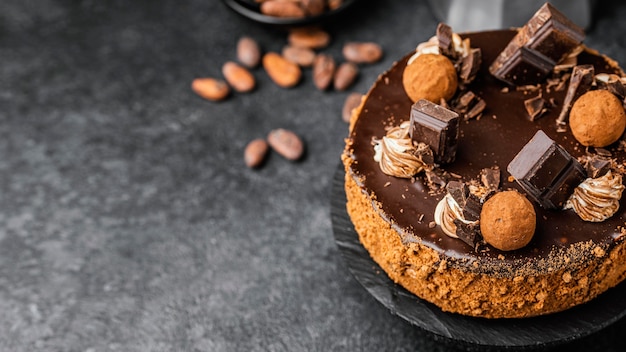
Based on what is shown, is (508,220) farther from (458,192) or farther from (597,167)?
(597,167)

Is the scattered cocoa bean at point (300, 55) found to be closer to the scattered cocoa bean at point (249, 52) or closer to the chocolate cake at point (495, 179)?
the scattered cocoa bean at point (249, 52)

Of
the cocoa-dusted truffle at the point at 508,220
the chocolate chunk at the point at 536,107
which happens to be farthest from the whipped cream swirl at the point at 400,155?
the chocolate chunk at the point at 536,107

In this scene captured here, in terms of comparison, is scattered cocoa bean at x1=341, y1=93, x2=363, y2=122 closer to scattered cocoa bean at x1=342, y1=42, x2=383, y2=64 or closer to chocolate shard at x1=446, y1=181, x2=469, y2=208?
scattered cocoa bean at x1=342, y1=42, x2=383, y2=64

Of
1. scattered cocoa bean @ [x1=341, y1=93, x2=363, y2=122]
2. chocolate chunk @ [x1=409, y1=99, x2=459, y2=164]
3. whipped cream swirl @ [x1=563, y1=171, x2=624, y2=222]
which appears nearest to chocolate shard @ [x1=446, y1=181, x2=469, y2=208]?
chocolate chunk @ [x1=409, y1=99, x2=459, y2=164]

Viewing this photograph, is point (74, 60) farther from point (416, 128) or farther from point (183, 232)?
point (416, 128)

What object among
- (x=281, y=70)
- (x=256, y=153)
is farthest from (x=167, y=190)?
(x=281, y=70)
